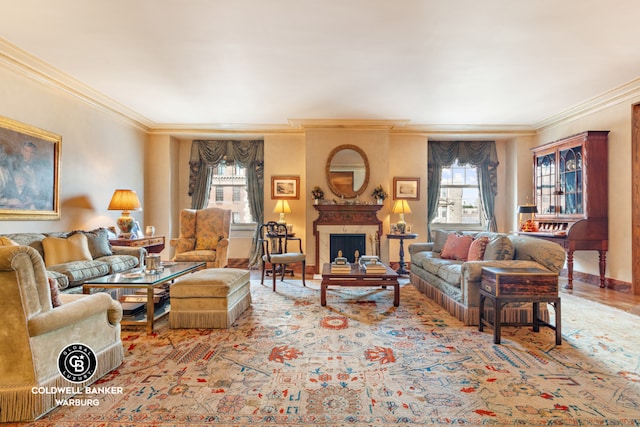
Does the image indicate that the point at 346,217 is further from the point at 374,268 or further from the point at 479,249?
the point at 479,249

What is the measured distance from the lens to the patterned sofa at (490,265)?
3.28m

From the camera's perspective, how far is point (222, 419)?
179 centimetres

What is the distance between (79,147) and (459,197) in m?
7.31

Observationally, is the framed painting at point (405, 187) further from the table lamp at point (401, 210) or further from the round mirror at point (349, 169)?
the round mirror at point (349, 169)

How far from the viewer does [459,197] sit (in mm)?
7668

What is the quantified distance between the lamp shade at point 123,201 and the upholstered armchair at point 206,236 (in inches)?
33.4

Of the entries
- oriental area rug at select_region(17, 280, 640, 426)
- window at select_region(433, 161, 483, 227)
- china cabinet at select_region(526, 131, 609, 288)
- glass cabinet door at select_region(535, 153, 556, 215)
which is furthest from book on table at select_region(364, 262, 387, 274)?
window at select_region(433, 161, 483, 227)

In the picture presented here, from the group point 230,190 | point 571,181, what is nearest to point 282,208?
point 230,190

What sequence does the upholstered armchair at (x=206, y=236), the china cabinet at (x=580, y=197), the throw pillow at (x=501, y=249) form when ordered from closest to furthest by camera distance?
1. the throw pillow at (x=501, y=249)
2. the china cabinet at (x=580, y=197)
3. the upholstered armchair at (x=206, y=236)

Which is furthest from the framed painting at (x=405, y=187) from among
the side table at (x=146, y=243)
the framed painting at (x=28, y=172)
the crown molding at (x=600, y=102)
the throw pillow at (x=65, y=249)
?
the framed painting at (x=28, y=172)

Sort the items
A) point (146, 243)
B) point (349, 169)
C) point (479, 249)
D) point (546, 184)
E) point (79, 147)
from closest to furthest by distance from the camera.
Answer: point (479, 249) → point (79, 147) → point (146, 243) → point (546, 184) → point (349, 169)

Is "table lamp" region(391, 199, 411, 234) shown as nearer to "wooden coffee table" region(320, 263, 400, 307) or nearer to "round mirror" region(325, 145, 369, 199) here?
"round mirror" region(325, 145, 369, 199)

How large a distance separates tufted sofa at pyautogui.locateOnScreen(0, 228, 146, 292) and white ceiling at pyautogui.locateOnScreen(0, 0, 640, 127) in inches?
81.9

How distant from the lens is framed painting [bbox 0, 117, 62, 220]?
12.5 feet
